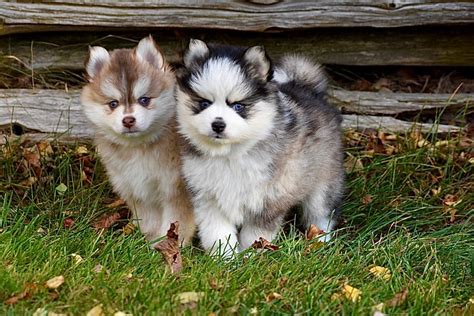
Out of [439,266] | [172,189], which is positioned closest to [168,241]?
[172,189]

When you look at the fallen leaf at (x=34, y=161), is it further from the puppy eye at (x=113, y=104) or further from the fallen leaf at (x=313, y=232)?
the fallen leaf at (x=313, y=232)

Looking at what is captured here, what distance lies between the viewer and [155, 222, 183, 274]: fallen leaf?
15.8 ft

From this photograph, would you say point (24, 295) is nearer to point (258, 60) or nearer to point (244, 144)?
point (244, 144)

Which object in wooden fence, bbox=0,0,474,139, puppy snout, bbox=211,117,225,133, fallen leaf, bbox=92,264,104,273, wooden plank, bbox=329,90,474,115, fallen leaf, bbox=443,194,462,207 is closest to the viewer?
fallen leaf, bbox=92,264,104,273

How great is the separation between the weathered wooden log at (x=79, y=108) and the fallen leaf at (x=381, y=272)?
2019 mm

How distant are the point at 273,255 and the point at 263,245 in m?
0.13

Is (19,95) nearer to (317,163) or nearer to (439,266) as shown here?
(317,163)

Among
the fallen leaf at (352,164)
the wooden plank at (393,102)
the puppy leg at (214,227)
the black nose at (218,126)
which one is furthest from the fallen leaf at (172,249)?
the wooden plank at (393,102)

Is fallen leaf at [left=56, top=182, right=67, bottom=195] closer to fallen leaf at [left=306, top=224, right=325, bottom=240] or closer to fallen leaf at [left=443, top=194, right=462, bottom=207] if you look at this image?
fallen leaf at [left=306, top=224, right=325, bottom=240]

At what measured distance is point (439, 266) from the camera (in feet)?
16.0

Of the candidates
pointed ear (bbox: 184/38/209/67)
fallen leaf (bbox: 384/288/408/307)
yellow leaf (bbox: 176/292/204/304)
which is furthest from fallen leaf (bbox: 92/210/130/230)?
fallen leaf (bbox: 384/288/408/307)

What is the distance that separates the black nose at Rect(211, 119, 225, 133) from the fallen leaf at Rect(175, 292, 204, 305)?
979 millimetres

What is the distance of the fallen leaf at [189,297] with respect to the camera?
166 inches

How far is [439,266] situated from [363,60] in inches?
104
